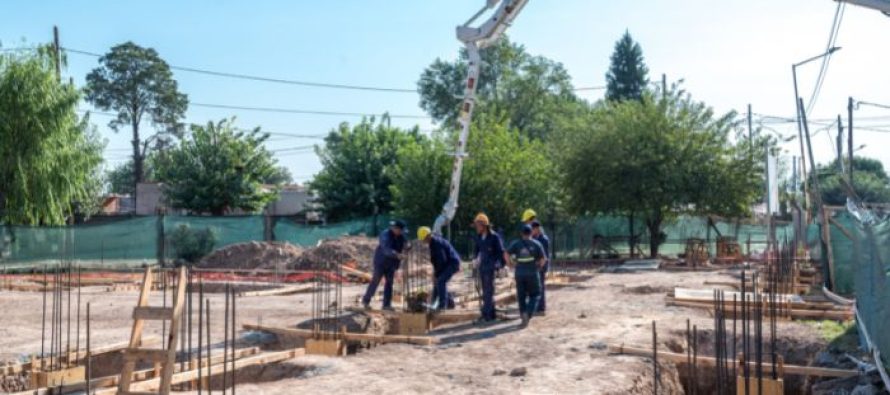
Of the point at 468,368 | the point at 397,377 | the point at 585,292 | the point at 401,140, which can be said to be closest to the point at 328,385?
the point at 397,377

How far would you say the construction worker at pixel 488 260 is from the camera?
12812 millimetres

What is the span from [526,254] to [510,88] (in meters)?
42.2

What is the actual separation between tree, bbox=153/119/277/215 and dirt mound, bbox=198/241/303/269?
985cm

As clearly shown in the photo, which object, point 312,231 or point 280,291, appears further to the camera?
point 312,231

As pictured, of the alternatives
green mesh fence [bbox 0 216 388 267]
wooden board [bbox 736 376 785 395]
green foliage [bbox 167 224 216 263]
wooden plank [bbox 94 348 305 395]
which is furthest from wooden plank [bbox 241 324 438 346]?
green foliage [bbox 167 224 216 263]

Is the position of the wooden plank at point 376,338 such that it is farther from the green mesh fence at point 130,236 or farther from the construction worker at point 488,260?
the green mesh fence at point 130,236

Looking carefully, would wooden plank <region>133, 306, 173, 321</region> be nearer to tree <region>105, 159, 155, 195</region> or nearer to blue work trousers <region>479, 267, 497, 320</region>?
blue work trousers <region>479, 267, 497, 320</region>

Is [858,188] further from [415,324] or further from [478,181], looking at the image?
[415,324]

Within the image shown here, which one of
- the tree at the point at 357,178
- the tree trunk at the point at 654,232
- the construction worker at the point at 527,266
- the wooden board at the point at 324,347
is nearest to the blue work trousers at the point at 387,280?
the construction worker at the point at 527,266

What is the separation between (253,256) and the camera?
25969 mm

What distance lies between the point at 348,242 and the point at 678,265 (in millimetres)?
10003

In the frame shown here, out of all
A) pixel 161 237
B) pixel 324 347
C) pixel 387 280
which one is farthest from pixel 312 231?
pixel 324 347

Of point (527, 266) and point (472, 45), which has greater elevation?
point (472, 45)

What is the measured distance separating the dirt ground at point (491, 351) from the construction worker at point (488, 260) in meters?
0.35
